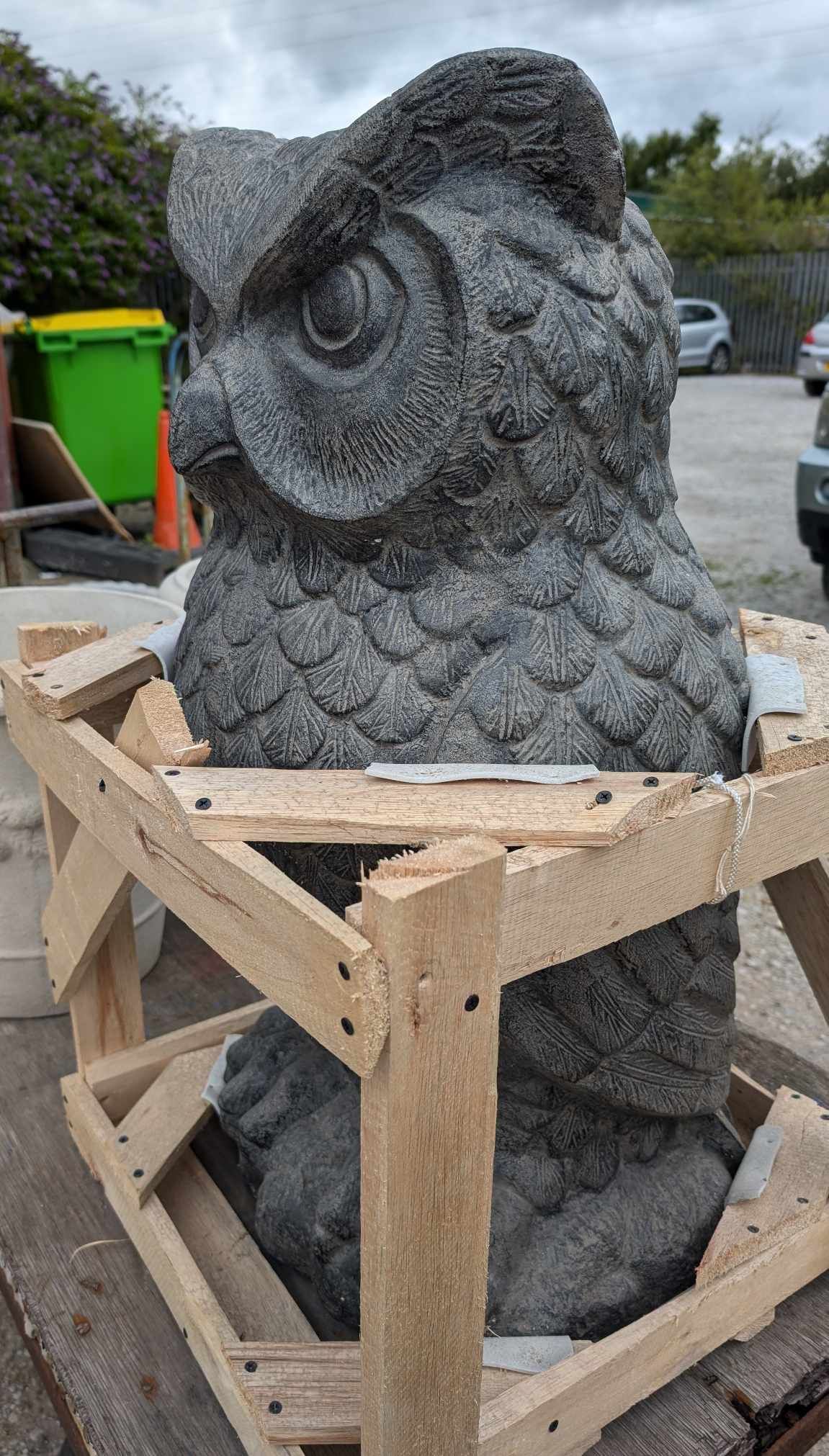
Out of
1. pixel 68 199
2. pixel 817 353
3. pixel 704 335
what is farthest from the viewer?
pixel 704 335

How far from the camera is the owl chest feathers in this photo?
3.26 ft

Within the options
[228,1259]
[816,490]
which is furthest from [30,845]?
[816,490]

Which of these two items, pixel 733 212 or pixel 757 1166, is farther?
pixel 733 212

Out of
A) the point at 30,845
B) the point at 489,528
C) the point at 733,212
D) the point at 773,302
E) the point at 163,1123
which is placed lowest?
the point at 163,1123

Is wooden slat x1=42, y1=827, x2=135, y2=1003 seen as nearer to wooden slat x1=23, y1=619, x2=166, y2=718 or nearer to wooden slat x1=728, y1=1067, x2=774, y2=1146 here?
wooden slat x1=23, y1=619, x2=166, y2=718

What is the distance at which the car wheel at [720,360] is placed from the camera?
46.4 feet

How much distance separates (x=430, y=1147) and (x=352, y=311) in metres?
0.68

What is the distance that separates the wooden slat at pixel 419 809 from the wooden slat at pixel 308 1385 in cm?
55

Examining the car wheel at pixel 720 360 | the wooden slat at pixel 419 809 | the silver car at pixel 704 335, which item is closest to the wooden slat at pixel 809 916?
the wooden slat at pixel 419 809

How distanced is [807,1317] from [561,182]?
1.22 metres

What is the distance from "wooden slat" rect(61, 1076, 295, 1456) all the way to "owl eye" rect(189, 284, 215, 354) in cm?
97

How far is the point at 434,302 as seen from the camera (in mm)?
919

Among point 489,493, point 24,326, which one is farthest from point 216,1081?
point 24,326

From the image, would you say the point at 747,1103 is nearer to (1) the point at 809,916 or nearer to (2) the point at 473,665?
(1) the point at 809,916
